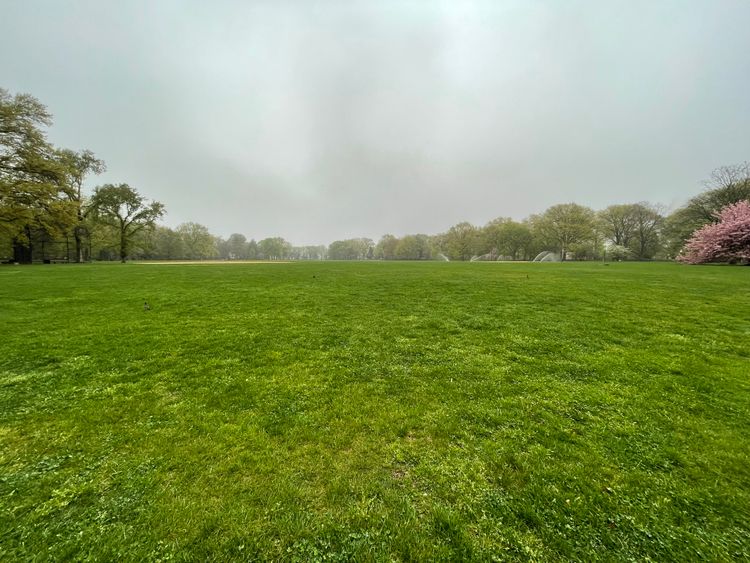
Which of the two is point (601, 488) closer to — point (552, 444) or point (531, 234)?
point (552, 444)

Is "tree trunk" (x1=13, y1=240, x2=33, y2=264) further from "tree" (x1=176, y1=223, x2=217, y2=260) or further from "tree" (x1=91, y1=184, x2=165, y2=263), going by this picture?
"tree" (x1=176, y1=223, x2=217, y2=260)

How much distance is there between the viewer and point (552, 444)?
12.8ft

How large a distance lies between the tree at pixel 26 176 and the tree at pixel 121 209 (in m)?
11.4

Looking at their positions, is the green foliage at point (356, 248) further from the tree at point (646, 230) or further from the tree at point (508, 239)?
the tree at point (646, 230)

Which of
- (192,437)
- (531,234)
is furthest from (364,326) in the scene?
(531,234)

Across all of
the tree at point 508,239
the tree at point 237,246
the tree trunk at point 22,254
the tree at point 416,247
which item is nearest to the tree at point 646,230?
the tree at point 508,239

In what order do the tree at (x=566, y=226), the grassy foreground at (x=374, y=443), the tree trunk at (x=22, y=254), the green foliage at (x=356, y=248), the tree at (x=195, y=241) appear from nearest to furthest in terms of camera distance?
the grassy foreground at (x=374, y=443) → the tree trunk at (x=22, y=254) → the tree at (x=566, y=226) → the tree at (x=195, y=241) → the green foliage at (x=356, y=248)

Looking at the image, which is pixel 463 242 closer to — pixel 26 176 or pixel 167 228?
pixel 26 176

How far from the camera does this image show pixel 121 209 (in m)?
47.8

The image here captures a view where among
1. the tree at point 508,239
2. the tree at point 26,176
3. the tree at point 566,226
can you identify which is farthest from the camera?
the tree at point 508,239

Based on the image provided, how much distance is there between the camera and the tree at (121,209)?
45.8 meters

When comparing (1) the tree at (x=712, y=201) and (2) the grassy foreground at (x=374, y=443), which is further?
(1) the tree at (x=712, y=201)

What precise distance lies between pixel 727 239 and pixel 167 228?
13773 centimetres

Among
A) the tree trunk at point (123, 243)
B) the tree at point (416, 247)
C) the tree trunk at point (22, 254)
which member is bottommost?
the tree trunk at point (22, 254)
